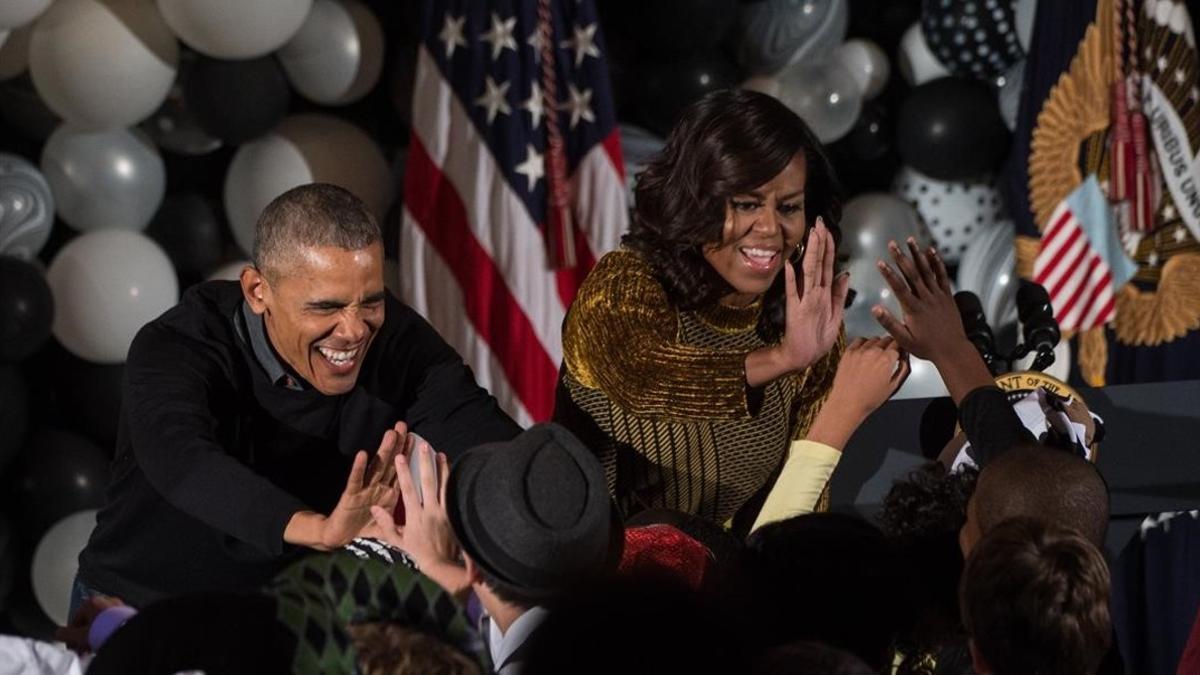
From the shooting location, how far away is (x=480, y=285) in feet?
17.1

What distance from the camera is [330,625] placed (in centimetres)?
160

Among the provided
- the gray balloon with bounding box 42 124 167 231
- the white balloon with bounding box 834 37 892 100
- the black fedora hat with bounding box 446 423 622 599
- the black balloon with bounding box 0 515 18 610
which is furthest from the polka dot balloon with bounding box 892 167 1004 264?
the black fedora hat with bounding box 446 423 622 599

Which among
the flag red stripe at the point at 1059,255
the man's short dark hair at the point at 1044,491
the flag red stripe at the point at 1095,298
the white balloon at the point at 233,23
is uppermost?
the man's short dark hair at the point at 1044,491

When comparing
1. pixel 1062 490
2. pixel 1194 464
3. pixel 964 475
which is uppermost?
pixel 1062 490

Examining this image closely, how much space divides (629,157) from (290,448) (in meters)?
3.06

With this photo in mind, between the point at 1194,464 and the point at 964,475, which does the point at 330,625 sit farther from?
the point at 1194,464

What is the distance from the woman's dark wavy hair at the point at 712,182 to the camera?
2.95m

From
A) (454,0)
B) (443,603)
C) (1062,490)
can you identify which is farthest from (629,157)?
(443,603)

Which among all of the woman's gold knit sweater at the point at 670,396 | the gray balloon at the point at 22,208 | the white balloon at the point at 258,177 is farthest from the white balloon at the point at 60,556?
the woman's gold knit sweater at the point at 670,396

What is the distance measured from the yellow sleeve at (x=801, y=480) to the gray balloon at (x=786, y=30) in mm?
3260

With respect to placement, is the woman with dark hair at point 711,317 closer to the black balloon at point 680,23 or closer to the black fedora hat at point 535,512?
the black fedora hat at point 535,512

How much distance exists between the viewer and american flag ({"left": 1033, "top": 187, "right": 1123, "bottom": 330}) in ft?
18.2

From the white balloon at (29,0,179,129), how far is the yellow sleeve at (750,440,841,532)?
2.61 metres

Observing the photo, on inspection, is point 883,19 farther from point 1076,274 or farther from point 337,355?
point 337,355
